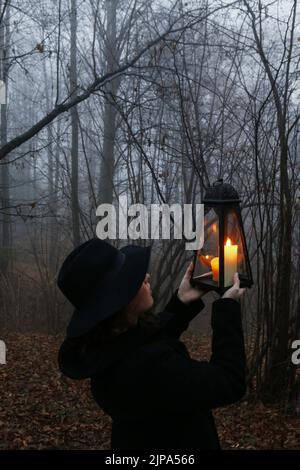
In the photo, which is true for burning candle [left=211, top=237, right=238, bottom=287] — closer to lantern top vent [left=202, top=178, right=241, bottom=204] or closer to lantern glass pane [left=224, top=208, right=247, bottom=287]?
lantern glass pane [left=224, top=208, right=247, bottom=287]

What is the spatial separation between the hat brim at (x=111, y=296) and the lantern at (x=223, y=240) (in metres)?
0.37

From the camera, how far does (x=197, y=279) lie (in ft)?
6.77

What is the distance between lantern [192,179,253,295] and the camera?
6.19 feet

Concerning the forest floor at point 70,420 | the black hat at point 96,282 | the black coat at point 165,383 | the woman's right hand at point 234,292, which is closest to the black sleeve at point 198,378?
the black coat at point 165,383

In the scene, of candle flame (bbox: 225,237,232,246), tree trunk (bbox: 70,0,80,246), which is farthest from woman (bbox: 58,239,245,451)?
tree trunk (bbox: 70,0,80,246)

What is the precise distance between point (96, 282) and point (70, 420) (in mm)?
3609

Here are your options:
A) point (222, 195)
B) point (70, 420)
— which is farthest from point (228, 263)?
point (70, 420)

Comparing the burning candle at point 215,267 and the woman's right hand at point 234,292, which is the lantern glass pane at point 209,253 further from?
the woman's right hand at point 234,292

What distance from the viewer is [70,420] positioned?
4.72 m

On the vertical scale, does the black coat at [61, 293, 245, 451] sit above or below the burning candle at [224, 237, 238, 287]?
below

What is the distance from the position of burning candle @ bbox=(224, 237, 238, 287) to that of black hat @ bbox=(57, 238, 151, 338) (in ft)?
1.25

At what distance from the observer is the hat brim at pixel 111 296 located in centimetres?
153

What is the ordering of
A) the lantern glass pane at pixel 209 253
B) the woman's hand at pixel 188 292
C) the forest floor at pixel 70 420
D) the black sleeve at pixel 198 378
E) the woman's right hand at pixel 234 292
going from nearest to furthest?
1. the black sleeve at pixel 198 378
2. the woman's right hand at pixel 234 292
3. the lantern glass pane at pixel 209 253
4. the woman's hand at pixel 188 292
5. the forest floor at pixel 70 420
